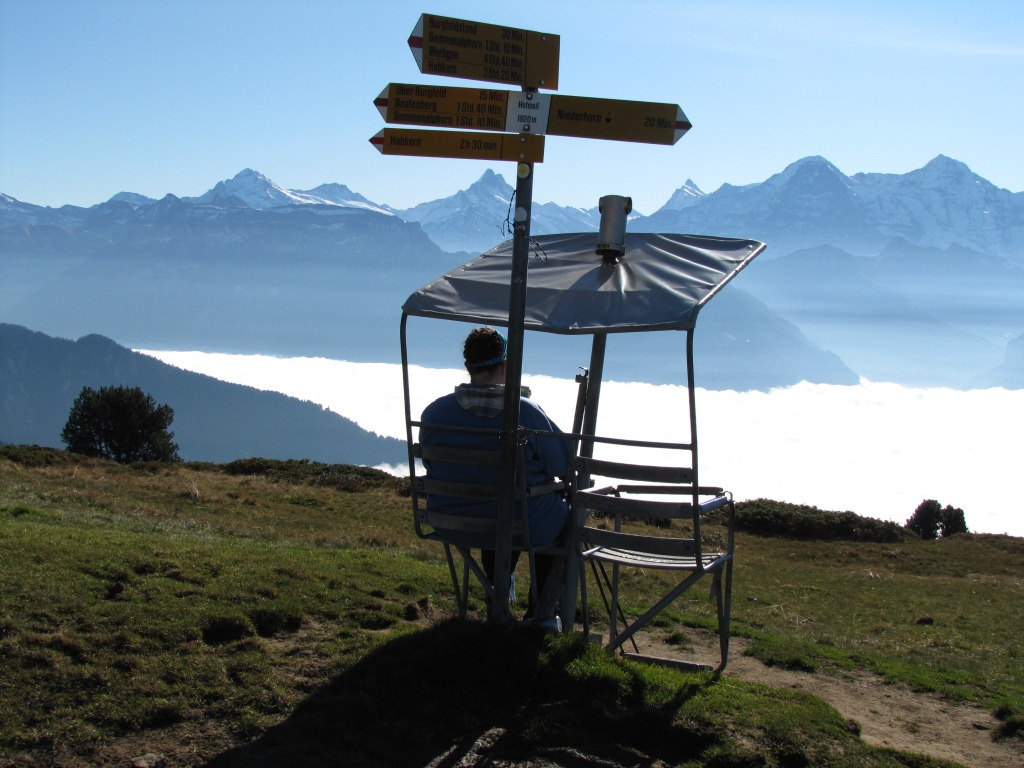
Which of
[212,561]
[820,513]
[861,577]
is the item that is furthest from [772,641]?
[820,513]

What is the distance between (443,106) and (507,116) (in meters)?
0.37

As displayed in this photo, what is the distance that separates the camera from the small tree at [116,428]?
47.0 metres

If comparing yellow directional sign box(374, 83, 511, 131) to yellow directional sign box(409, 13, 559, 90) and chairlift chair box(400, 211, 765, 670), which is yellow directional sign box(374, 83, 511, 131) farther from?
chairlift chair box(400, 211, 765, 670)

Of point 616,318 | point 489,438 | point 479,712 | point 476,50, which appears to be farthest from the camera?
point 489,438

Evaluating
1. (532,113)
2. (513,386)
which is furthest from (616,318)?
(532,113)

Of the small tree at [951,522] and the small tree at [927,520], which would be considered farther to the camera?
the small tree at [951,522]

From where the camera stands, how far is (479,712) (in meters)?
→ 4.86

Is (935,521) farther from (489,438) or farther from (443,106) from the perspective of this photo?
(443,106)

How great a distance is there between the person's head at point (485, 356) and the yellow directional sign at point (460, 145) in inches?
45.3

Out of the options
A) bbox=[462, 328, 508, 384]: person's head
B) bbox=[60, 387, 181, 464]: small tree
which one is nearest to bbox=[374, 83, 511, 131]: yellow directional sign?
bbox=[462, 328, 508, 384]: person's head

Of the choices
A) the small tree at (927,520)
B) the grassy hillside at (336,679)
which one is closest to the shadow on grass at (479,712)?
the grassy hillside at (336,679)

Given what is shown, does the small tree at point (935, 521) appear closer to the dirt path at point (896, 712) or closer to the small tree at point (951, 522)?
the small tree at point (951, 522)

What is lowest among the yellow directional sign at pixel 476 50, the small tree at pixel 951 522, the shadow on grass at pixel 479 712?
the small tree at pixel 951 522

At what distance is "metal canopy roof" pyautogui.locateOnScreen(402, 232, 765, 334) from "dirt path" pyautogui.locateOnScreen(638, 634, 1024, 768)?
2658 millimetres
